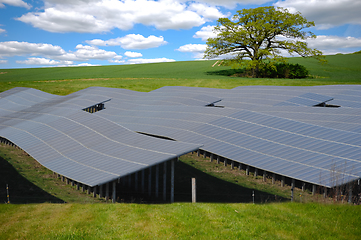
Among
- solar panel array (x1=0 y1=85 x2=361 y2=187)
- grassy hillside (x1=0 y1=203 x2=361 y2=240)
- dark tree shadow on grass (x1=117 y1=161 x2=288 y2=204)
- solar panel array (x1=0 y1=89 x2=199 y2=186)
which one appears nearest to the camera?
grassy hillside (x1=0 y1=203 x2=361 y2=240)

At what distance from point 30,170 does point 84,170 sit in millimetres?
8203

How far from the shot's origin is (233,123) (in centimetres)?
1895

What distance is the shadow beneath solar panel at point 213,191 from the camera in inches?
559

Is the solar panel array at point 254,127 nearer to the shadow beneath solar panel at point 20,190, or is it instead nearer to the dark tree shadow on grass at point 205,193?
the dark tree shadow on grass at point 205,193

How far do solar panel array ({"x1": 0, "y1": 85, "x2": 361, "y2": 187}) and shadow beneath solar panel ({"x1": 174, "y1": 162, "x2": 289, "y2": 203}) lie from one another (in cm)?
164

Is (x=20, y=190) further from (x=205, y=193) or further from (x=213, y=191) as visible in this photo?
(x=213, y=191)

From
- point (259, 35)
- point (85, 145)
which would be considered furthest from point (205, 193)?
point (259, 35)

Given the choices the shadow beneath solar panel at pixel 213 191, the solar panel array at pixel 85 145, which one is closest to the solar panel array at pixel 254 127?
the solar panel array at pixel 85 145

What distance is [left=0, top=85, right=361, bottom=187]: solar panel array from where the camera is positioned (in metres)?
14.0

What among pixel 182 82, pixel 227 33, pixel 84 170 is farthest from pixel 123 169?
pixel 227 33

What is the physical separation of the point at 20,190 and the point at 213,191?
10333mm

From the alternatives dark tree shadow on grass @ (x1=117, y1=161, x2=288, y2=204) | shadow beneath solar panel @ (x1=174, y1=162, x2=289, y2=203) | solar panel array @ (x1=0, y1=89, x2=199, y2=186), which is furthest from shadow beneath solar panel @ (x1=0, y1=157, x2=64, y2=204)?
shadow beneath solar panel @ (x1=174, y1=162, x2=289, y2=203)

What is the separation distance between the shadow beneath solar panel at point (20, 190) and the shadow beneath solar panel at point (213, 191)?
20.5ft

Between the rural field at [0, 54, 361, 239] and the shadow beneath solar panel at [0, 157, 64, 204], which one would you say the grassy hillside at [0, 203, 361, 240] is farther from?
the shadow beneath solar panel at [0, 157, 64, 204]
